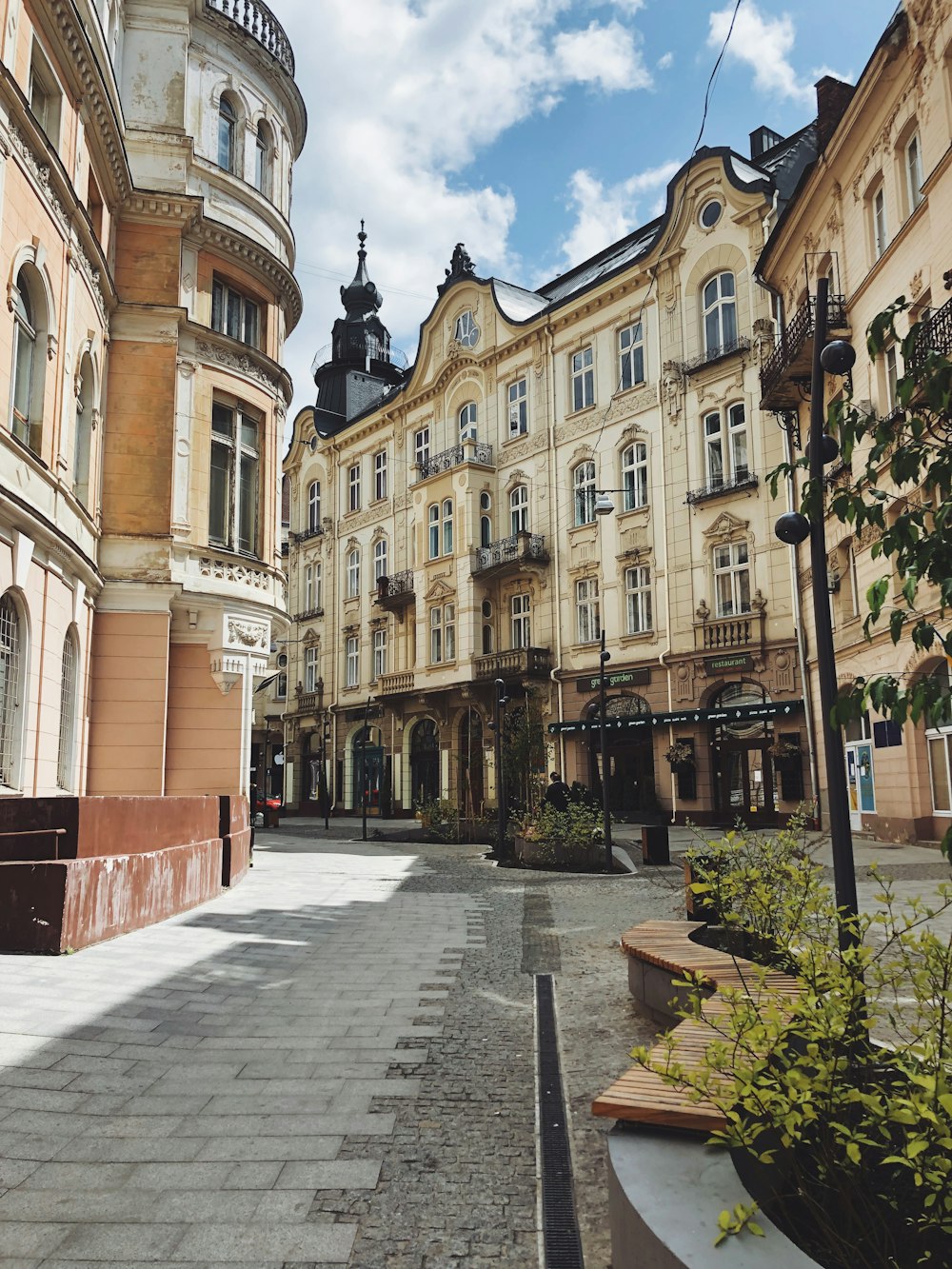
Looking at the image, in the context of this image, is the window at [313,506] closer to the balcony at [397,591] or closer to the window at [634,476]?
the balcony at [397,591]

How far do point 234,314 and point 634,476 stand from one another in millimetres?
15636

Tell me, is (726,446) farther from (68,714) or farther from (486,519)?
(68,714)

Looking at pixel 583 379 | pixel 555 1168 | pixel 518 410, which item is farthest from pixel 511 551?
pixel 555 1168

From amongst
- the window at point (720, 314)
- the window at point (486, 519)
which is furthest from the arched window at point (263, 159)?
the window at point (486, 519)

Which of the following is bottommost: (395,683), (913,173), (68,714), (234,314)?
(68,714)

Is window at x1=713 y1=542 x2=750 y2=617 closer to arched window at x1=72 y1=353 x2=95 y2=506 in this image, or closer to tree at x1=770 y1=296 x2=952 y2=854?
arched window at x1=72 y1=353 x2=95 y2=506

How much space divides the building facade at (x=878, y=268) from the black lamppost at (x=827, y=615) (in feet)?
29.9

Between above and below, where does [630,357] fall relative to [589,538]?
above

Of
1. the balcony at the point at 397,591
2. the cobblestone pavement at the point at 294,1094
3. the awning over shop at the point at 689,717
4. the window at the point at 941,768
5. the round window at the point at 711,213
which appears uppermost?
the round window at the point at 711,213

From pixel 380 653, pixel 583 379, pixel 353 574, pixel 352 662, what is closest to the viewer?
pixel 583 379

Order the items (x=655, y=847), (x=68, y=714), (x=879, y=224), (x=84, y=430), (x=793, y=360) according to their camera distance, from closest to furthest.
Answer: (x=68, y=714) → (x=84, y=430) → (x=655, y=847) → (x=879, y=224) → (x=793, y=360)

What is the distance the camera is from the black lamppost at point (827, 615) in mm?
5523

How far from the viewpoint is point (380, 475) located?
4453 cm

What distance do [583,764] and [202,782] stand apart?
16.0 metres
